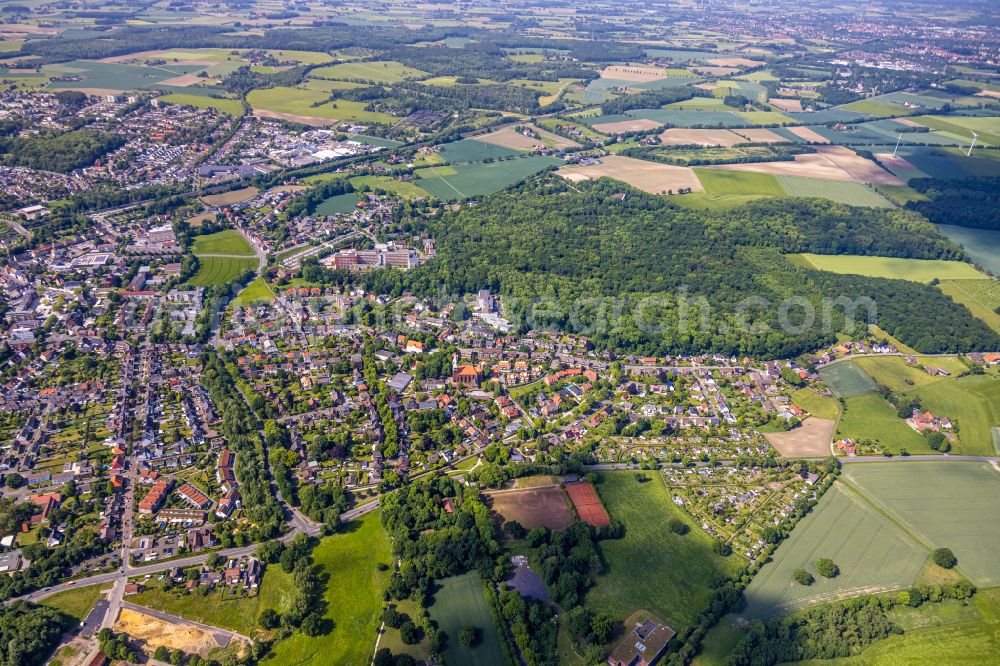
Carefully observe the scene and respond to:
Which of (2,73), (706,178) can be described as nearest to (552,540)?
(706,178)

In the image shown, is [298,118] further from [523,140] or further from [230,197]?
[523,140]

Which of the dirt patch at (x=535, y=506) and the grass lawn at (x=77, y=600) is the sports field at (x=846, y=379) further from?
the grass lawn at (x=77, y=600)

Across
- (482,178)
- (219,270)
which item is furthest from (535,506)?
(482,178)

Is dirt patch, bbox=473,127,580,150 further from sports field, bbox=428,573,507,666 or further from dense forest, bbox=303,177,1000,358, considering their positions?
sports field, bbox=428,573,507,666

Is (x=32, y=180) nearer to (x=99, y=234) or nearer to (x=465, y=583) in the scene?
(x=99, y=234)

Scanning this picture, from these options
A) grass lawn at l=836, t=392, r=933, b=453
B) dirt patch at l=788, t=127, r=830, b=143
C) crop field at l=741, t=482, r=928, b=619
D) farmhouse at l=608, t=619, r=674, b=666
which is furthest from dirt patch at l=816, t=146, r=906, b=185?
farmhouse at l=608, t=619, r=674, b=666
